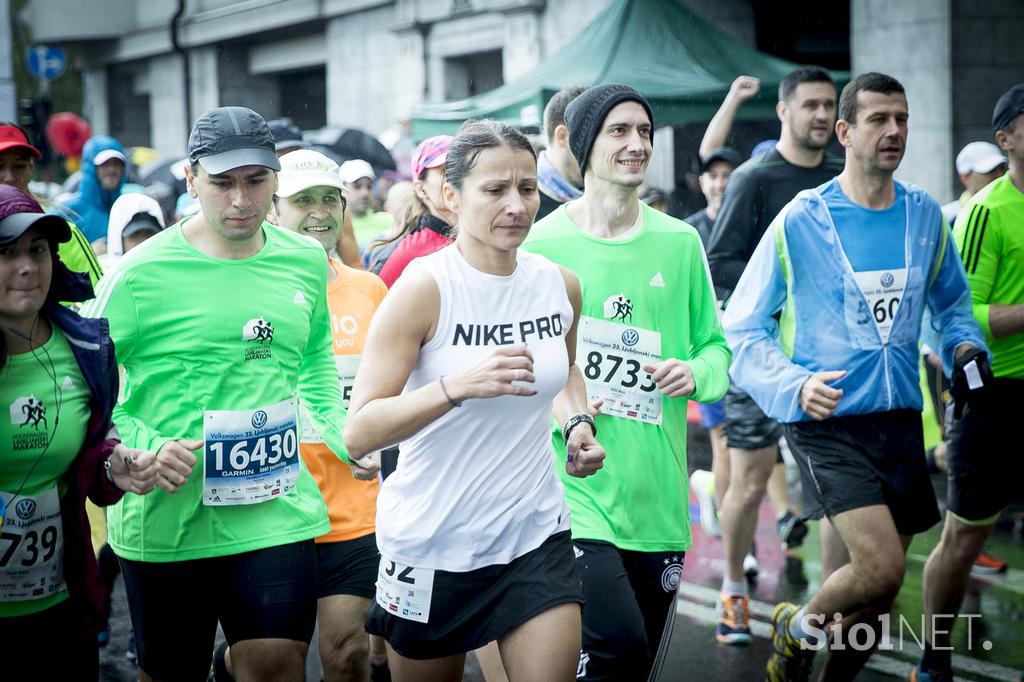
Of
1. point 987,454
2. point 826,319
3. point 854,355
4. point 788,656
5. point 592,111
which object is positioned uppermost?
point 592,111

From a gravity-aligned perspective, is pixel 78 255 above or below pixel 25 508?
above

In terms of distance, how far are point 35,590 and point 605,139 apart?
237cm

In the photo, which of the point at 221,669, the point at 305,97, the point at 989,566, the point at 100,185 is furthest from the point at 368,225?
the point at 305,97

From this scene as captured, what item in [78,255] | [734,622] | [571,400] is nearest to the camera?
[571,400]

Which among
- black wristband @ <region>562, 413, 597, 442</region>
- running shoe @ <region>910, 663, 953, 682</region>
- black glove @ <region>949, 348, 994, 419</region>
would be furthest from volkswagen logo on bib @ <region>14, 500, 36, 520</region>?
running shoe @ <region>910, 663, 953, 682</region>

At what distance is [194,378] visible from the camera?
419cm

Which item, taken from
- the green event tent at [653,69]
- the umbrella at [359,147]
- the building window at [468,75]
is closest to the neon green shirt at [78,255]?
the green event tent at [653,69]

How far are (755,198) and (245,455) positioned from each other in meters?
2.94

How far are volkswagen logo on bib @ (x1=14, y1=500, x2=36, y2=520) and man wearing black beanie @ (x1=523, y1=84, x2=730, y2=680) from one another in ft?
5.57

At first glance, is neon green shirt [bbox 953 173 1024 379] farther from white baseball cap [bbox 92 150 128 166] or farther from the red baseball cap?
white baseball cap [bbox 92 150 128 166]

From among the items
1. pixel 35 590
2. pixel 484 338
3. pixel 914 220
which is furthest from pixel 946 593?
pixel 35 590

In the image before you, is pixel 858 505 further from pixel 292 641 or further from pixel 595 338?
pixel 292 641

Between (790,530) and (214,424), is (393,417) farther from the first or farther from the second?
(790,530)

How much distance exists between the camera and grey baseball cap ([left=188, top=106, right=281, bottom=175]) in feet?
13.7
